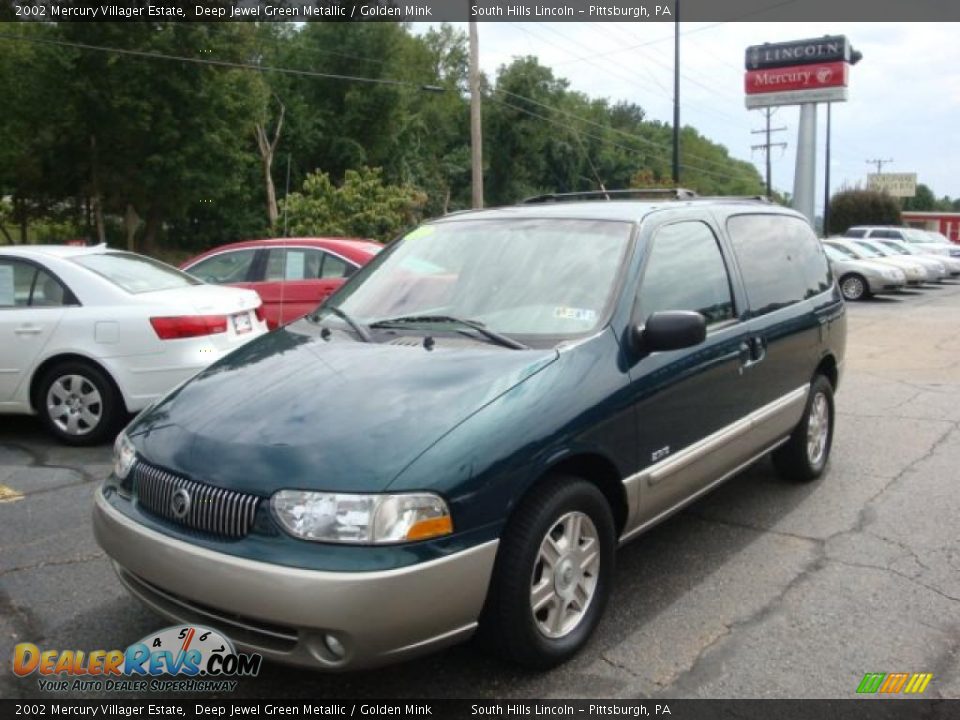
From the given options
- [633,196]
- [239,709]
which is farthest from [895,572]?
[239,709]

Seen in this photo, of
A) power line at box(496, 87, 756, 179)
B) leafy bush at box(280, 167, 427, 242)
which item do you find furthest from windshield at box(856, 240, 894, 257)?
power line at box(496, 87, 756, 179)

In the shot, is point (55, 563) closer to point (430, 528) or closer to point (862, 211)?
point (430, 528)

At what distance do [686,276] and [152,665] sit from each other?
111 inches

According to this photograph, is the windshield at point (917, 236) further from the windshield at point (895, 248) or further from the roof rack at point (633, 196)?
the roof rack at point (633, 196)

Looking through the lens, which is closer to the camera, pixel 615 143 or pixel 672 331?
pixel 672 331

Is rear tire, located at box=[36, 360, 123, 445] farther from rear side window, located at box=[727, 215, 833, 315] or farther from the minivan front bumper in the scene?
rear side window, located at box=[727, 215, 833, 315]

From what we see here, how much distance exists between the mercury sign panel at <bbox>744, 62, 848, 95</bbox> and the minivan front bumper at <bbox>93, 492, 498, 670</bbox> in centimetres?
4350

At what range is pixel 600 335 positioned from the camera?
3.42 m

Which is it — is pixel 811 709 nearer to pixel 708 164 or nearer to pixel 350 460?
pixel 350 460

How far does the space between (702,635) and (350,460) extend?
5.49 ft

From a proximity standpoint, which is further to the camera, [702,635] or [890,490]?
[890,490]

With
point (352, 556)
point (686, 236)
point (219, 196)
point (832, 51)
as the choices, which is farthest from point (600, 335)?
point (832, 51)

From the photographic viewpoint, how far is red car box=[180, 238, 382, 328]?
9.48 meters

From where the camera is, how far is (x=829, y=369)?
221 inches
